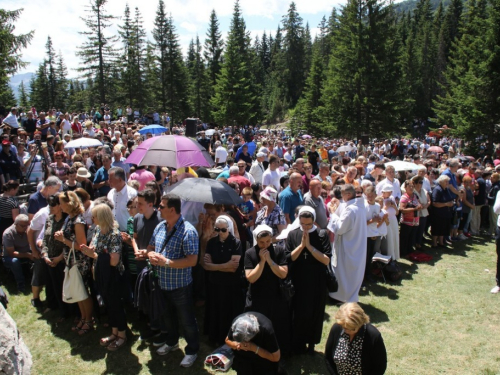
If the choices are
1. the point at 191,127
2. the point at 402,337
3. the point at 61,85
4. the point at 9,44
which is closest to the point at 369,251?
the point at 402,337

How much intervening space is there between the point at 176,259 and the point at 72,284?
1.66 meters

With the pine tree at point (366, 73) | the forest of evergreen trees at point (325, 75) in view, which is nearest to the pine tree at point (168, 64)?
the forest of evergreen trees at point (325, 75)

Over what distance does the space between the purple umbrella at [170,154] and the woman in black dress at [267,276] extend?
254 cm

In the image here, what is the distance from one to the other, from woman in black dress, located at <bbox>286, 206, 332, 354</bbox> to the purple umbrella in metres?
2.47

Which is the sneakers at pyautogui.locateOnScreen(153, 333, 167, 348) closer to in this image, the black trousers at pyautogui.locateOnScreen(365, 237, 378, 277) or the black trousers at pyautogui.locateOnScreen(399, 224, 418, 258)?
the black trousers at pyautogui.locateOnScreen(365, 237, 378, 277)

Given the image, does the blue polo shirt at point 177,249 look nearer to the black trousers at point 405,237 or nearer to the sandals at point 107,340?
the sandals at point 107,340

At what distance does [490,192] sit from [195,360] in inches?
359

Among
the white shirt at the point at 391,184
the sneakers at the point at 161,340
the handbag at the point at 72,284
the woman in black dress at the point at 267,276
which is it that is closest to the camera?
the woman in black dress at the point at 267,276

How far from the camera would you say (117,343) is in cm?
447

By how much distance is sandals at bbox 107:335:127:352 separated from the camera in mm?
4430

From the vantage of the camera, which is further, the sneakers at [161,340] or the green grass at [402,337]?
the sneakers at [161,340]

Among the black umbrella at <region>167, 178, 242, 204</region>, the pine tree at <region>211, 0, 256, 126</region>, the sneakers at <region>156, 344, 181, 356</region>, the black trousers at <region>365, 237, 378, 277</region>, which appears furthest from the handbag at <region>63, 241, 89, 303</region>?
the pine tree at <region>211, 0, 256, 126</region>

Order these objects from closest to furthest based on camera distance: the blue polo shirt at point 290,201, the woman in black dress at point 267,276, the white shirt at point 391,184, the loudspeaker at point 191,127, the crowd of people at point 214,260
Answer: the crowd of people at point 214,260, the woman in black dress at point 267,276, the blue polo shirt at point 290,201, the white shirt at point 391,184, the loudspeaker at point 191,127

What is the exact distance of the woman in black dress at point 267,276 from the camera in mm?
3822
